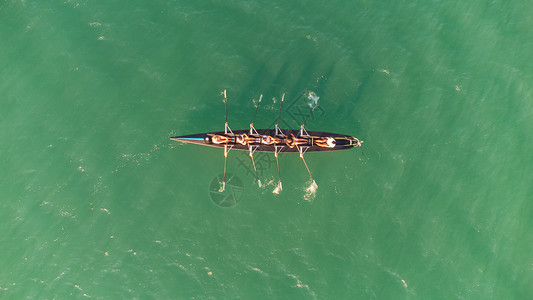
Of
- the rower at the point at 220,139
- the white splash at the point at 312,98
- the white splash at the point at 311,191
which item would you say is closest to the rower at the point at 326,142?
the white splash at the point at 311,191

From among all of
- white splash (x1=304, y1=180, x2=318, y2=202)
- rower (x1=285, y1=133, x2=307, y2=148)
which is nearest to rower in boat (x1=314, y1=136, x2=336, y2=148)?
rower (x1=285, y1=133, x2=307, y2=148)

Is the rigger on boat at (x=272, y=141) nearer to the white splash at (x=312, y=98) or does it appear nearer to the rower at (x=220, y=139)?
the rower at (x=220, y=139)

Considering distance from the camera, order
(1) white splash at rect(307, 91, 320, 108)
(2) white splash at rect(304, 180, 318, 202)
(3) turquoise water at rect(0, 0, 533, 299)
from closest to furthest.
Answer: (3) turquoise water at rect(0, 0, 533, 299) → (2) white splash at rect(304, 180, 318, 202) → (1) white splash at rect(307, 91, 320, 108)

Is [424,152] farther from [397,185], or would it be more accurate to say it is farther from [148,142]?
[148,142]

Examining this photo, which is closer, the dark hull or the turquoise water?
the turquoise water

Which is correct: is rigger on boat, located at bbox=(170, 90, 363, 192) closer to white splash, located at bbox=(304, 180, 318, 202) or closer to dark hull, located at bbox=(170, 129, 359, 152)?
dark hull, located at bbox=(170, 129, 359, 152)

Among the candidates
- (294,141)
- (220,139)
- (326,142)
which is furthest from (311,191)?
(220,139)
